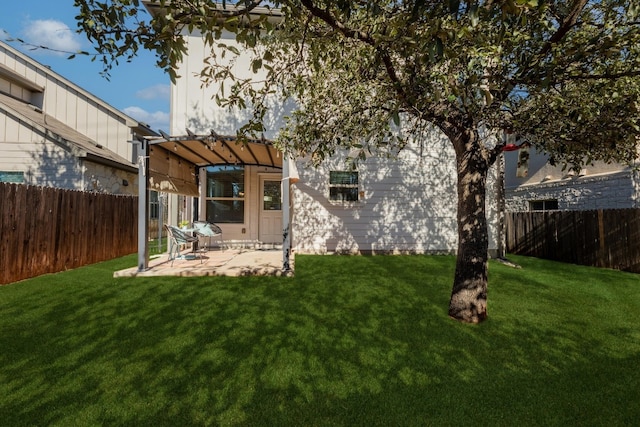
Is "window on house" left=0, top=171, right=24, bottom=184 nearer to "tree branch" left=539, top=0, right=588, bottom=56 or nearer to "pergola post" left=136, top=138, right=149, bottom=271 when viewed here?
"pergola post" left=136, top=138, right=149, bottom=271

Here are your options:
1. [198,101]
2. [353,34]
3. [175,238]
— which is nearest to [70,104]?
[198,101]

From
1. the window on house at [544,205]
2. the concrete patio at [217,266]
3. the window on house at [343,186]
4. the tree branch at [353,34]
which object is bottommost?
the concrete patio at [217,266]

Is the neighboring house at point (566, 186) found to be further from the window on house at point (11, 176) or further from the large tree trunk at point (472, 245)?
the window on house at point (11, 176)

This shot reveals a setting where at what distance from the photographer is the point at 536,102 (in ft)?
13.9

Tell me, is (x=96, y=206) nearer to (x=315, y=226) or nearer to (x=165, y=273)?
(x=165, y=273)

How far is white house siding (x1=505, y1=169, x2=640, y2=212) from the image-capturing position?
409 inches

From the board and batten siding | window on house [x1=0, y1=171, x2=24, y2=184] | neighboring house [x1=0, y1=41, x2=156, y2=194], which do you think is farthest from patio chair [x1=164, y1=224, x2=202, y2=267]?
window on house [x1=0, y1=171, x2=24, y2=184]

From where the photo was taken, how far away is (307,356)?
3.44 meters

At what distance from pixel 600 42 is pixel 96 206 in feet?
33.4

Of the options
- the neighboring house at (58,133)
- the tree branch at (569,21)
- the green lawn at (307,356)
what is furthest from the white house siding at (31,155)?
the tree branch at (569,21)

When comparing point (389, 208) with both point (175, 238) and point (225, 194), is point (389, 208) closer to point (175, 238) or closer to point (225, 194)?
point (225, 194)

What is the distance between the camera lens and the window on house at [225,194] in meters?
11.0

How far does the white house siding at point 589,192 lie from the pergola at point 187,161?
9.53 metres

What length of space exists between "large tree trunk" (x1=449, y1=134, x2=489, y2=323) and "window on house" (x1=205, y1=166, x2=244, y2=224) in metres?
7.93
